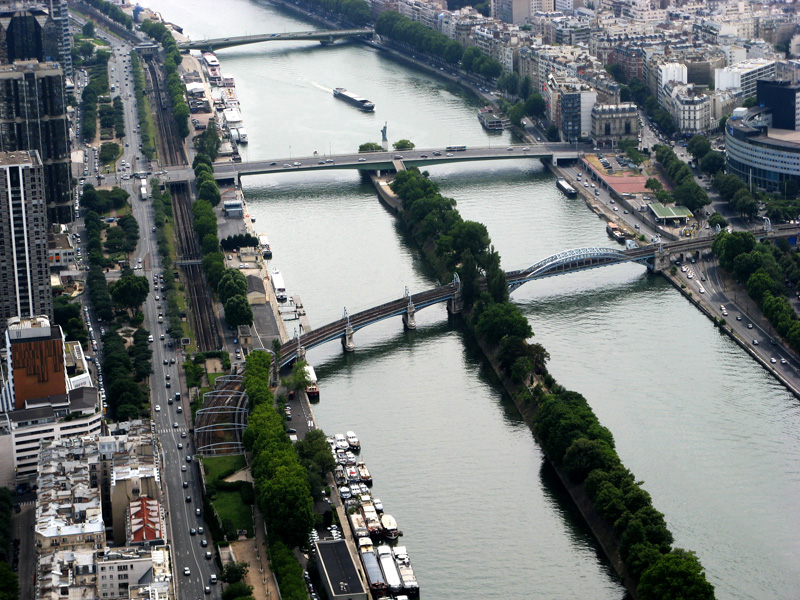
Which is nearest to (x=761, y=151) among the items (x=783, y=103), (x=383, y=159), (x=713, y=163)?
(x=713, y=163)

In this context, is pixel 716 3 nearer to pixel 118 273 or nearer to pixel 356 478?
pixel 118 273

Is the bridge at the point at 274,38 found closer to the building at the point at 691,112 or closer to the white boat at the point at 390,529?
the building at the point at 691,112

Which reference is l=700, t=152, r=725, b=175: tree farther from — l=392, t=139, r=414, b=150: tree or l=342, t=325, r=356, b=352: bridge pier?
l=342, t=325, r=356, b=352: bridge pier

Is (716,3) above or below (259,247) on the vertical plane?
above

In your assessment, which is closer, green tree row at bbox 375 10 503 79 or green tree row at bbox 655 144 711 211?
Answer: green tree row at bbox 655 144 711 211

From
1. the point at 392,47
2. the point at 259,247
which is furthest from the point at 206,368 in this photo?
the point at 392,47

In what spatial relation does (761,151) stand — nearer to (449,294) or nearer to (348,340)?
(449,294)

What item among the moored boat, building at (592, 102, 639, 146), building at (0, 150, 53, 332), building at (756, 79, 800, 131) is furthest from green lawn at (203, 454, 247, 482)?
building at (592, 102, 639, 146)
